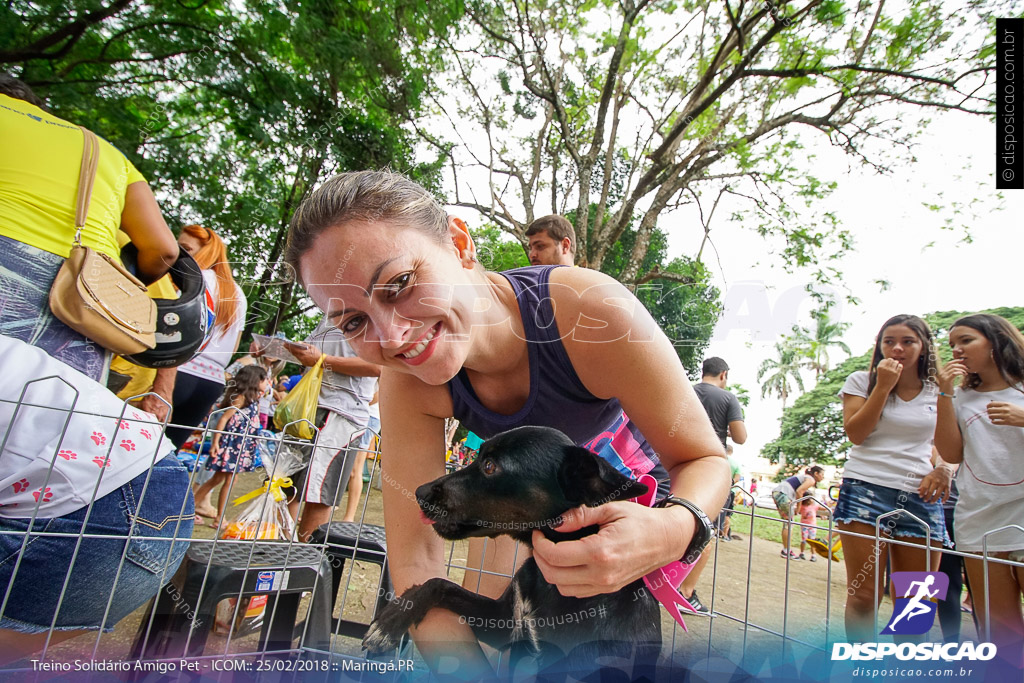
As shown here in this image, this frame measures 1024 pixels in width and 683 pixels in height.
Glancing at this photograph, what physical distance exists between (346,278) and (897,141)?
18.2 feet

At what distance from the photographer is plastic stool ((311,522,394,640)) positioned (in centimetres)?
176

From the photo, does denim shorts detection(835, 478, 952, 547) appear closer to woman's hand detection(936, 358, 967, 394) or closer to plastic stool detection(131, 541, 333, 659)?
woman's hand detection(936, 358, 967, 394)

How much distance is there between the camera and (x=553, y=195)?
4.77 m

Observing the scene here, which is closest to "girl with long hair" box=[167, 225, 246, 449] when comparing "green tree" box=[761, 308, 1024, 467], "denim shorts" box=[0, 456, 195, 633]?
"denim shorts" box=[0, 456, 195, 633]

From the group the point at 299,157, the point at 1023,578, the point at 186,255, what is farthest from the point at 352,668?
the point at 299,157

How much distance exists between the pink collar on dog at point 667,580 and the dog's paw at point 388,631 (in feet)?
1.69

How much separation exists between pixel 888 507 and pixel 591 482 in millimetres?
2005

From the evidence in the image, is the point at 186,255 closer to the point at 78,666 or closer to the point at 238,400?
the point at 78,666

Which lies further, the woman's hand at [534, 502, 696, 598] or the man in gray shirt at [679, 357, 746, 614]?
the man in gray shirt at [679, 357, 746, 614]

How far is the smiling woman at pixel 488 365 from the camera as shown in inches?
35.6

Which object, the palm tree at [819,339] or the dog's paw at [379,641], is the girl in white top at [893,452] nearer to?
the palm tree at [819,339]

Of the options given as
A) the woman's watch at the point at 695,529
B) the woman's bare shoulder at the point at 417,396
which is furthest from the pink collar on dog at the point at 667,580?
the woman's bare shoulder at the point at 417,396

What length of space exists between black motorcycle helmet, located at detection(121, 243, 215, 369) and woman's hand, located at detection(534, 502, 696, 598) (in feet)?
4.55

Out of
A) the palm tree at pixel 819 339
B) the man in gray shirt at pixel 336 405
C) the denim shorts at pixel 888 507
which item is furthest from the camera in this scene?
the man in gray shirt at pixel 336 405
